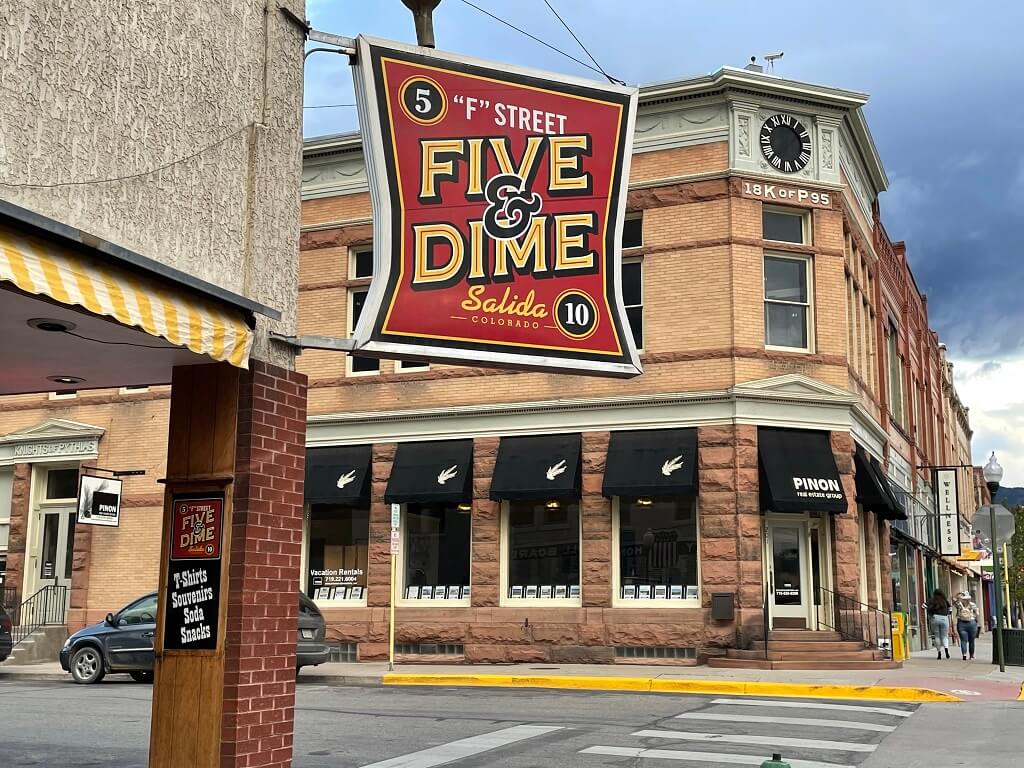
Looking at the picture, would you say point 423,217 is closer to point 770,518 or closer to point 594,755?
→ point 594,755

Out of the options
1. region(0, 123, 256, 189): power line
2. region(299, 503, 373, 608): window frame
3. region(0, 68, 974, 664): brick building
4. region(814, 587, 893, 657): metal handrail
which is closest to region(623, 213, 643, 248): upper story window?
region(0, 68, 974, 664): brick building

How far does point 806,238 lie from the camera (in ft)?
75.6

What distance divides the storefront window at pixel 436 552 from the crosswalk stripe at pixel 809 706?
349 inches

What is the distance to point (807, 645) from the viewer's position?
20.5 m

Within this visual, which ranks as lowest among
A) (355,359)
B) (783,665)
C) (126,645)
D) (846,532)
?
(783,665)

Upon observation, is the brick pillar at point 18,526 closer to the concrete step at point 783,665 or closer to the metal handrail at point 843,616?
the concrete step at point 783,665

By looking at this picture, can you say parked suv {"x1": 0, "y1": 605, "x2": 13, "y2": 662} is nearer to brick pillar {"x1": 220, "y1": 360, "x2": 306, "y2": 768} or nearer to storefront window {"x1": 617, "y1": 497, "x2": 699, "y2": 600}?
storefront window {"x1": 617, "y1": 497, "x2": 699, "y2": 600}

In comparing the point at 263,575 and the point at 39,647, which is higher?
the point at 263,575

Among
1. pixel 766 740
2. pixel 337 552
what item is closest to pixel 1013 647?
pixel 766 740

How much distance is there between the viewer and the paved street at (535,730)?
1053 cm

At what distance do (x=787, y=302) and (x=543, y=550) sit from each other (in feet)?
23.2

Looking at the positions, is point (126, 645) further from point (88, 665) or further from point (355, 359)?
point (355, 359)

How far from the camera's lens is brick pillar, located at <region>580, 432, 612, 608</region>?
72.1 ft

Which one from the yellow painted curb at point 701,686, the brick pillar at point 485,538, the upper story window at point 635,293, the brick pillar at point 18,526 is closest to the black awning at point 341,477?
the brick pillar at point 485,538
